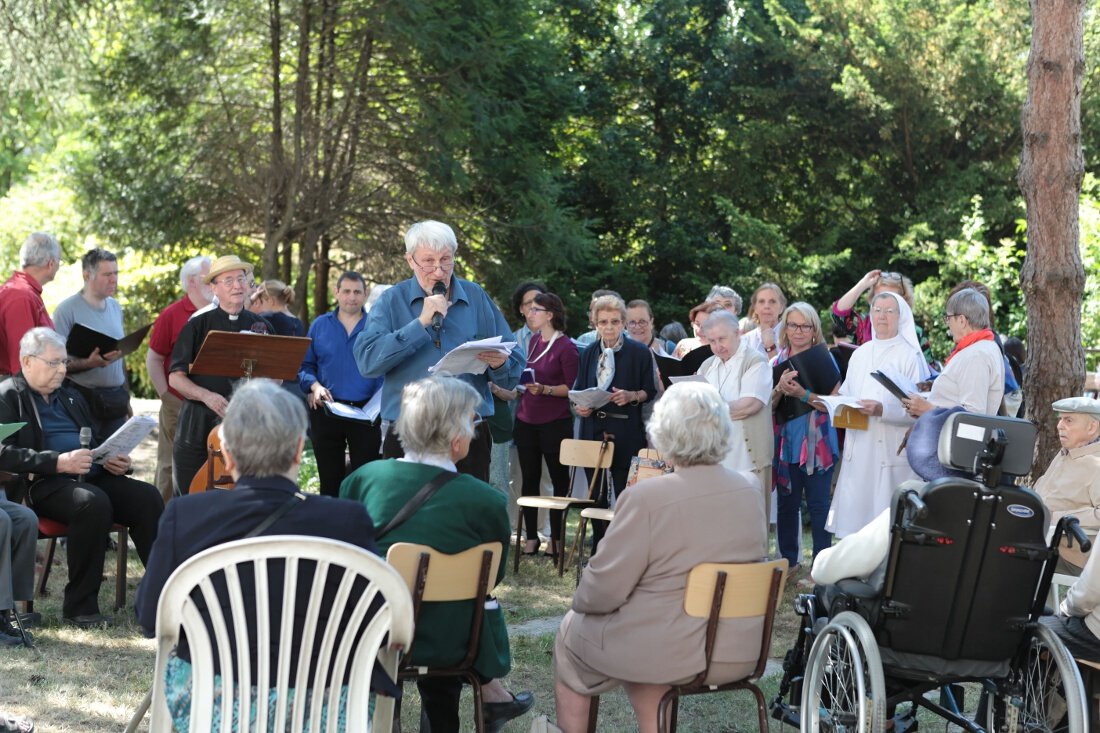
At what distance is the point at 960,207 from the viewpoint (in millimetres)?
18844

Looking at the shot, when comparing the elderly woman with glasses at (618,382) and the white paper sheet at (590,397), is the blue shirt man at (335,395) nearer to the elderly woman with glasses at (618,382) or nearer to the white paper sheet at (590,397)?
the white paper sheet at (590,397)

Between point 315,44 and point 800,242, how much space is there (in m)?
10.3

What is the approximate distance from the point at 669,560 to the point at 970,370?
338 cm

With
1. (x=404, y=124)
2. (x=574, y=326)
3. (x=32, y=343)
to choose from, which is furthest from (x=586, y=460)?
(x=574, y=326)

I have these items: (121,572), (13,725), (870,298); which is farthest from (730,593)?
(870,298)

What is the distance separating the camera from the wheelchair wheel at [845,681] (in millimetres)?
3574

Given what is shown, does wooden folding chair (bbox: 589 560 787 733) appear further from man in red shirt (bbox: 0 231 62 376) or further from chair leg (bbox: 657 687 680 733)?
man in red shirt (bbox: 0 231 62 376)

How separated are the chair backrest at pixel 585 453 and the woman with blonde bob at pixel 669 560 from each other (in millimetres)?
4127

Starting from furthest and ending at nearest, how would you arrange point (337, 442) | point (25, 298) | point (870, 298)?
point (870, 298) → point (337, 442) → point (25, 298)

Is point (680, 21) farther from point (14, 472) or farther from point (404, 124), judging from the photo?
point (14, 472)

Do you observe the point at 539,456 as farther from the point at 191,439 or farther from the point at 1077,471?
the point at 1077,471

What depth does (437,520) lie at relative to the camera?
12.0 feet

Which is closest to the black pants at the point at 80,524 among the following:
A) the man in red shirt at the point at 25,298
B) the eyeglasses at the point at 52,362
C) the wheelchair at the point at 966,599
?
the eyeglasses at the point at 52,362

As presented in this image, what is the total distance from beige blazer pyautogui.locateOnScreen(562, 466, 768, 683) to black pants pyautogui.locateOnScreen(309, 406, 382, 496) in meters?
3.69
